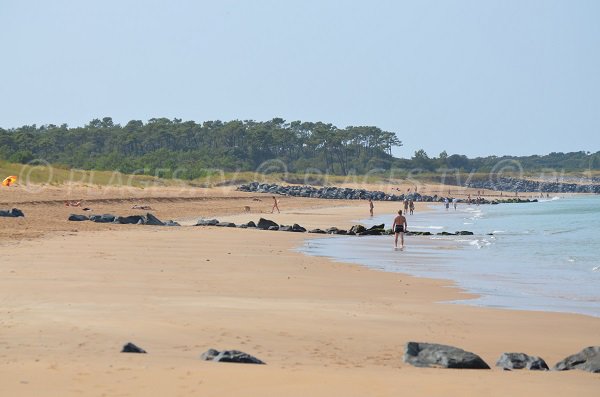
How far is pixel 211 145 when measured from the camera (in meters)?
145

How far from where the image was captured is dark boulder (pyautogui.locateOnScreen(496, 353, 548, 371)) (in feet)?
26.3

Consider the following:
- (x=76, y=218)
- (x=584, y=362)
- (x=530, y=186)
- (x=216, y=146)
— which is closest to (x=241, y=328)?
(x=584, y=362)

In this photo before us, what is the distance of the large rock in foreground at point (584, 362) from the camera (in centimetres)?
791

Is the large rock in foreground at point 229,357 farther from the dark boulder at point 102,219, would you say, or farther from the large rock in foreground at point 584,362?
the dark boulder at point 102,219

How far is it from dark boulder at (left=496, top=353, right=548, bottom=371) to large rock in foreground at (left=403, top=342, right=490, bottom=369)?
0.22 m

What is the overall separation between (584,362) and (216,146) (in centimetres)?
13673

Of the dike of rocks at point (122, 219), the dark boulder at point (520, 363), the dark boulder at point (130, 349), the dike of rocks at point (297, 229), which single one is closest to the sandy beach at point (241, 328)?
the dark boulder at point (130, 349)

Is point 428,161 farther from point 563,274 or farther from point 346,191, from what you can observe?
point 563,274

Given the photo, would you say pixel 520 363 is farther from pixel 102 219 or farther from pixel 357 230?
pixel 357 230

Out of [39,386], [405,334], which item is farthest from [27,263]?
[39,386]

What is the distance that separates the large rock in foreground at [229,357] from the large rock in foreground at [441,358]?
1.54 meters

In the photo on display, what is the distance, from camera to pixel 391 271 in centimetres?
1895

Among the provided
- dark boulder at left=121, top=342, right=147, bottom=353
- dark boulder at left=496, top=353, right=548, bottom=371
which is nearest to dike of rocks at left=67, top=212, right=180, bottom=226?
dark boulder at left=121, top=342, right=147, bottom=353

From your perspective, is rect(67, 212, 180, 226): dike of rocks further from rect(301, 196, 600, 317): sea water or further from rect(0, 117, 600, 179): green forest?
rect(0, 117, 600, 179): green forest
